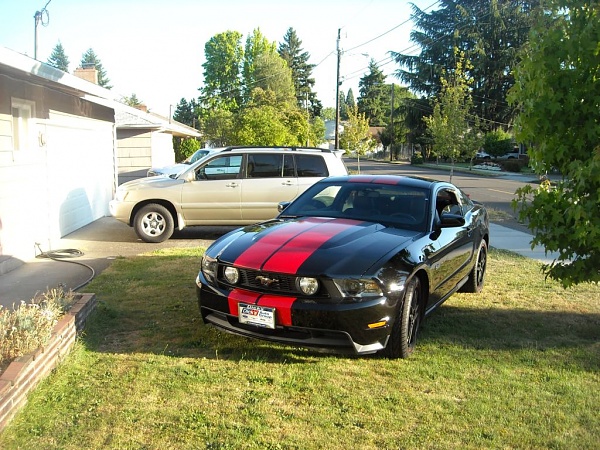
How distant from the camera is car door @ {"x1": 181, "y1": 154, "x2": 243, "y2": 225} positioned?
10.6 m

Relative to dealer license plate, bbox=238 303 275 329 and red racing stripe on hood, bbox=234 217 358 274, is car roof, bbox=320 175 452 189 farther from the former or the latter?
dealer license plate, bbox=238 303 275 329

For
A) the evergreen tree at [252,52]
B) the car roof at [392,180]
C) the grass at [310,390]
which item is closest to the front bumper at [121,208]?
the grass at [310,390]

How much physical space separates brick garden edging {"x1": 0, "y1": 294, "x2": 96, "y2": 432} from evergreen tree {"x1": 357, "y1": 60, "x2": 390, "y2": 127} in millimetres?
103019

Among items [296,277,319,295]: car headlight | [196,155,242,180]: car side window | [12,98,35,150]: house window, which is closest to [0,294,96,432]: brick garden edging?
[296,277,319,295]: car headlight

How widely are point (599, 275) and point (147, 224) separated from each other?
788 centimetres

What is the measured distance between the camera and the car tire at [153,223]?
34.7 feet

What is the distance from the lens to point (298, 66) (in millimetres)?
93562

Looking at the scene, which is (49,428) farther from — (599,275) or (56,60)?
(56,60)

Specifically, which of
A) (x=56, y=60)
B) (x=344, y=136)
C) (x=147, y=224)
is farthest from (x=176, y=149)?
(x=56, y=60)

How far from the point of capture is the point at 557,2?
4.62m

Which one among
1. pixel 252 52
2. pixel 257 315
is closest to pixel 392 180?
pixel 257 315

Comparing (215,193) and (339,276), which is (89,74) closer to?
(215,193)

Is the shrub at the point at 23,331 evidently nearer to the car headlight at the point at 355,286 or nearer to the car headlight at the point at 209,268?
the car headlight at the point at 209,268

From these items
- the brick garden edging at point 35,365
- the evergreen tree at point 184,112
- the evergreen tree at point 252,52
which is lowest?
the brick garden edging at point 35,365
